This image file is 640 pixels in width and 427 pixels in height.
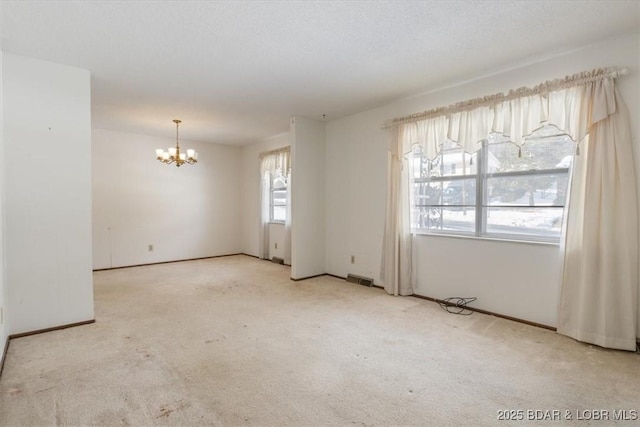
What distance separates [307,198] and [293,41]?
267 cm

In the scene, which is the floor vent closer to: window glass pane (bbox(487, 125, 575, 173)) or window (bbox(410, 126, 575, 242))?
window (bbox(410, 126, 575, 242))

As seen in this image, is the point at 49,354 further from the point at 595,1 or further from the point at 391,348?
the point at 595,1

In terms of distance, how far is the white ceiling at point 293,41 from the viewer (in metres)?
2.17

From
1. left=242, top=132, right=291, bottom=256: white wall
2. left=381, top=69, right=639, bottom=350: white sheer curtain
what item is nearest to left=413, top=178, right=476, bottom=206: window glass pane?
left=381, top=69, right=639, bottom=350: white sheer curtain

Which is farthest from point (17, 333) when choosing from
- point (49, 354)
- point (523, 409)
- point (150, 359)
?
point (523, 409)

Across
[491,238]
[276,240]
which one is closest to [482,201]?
[491,238]

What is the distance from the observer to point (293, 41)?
258 cm

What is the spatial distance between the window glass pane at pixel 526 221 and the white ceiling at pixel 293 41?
1445mm

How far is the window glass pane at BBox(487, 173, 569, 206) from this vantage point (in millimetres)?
2949

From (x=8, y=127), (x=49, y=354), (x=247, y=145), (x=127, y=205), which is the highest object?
(x=247, y=145)

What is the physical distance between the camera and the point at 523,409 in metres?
1.82

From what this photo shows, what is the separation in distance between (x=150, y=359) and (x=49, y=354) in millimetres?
844

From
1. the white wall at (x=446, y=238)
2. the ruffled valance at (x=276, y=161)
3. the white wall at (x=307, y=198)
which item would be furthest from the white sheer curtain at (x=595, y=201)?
the ruffled valance at (x=276, y=161)

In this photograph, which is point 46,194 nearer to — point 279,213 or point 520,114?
point 279,213
